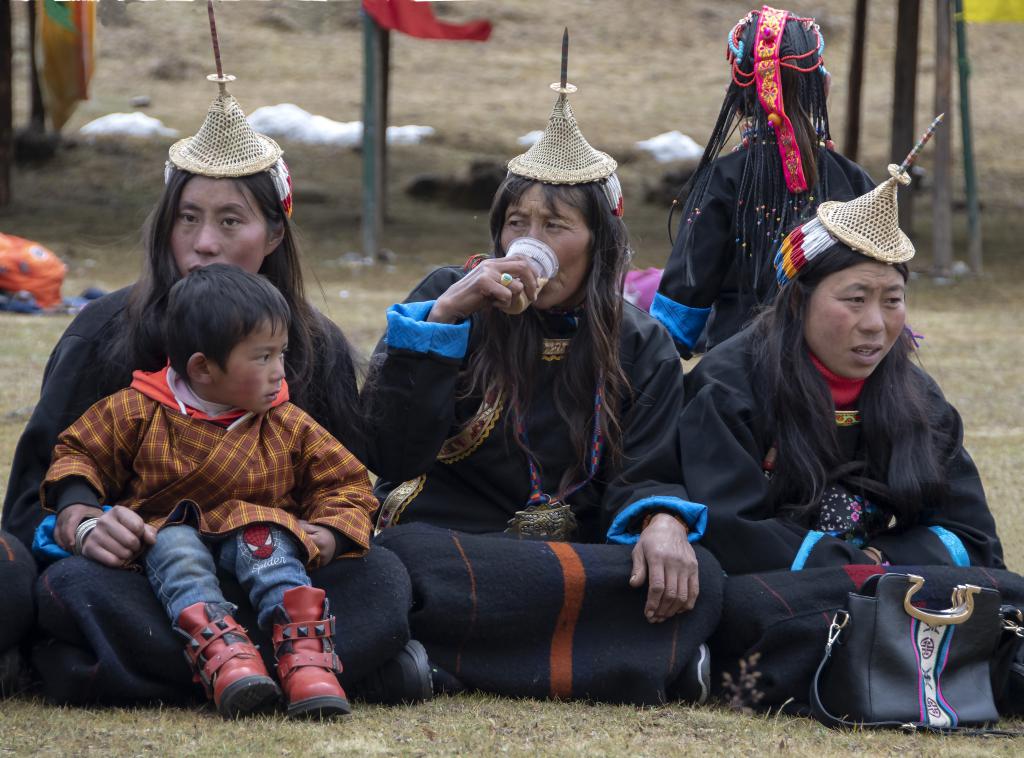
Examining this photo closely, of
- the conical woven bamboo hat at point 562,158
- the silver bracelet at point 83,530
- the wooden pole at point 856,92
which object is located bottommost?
the wooden pole at point 856,92

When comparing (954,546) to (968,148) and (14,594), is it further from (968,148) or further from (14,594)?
(968,148)

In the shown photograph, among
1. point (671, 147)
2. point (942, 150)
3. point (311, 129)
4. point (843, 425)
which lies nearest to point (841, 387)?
point (843, 425)

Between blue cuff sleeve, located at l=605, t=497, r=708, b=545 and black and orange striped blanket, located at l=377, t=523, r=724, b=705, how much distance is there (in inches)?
4.2

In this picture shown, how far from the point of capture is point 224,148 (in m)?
3.75

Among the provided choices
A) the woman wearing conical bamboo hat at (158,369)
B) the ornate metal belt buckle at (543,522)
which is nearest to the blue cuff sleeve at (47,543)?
the woman wearing conical bamboo hat at (158,369)

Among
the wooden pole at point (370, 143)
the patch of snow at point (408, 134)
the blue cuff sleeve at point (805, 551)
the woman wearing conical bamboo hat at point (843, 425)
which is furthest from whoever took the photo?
the patch of snow at point (408, 134)

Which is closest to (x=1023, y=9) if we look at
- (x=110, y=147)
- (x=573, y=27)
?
(x=110, y=147)

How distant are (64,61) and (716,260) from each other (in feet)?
32.3

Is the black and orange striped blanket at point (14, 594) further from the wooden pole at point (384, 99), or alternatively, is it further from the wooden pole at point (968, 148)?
the wooden pole at point (384, 99)

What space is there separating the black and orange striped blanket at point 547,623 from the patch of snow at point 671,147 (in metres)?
15.5

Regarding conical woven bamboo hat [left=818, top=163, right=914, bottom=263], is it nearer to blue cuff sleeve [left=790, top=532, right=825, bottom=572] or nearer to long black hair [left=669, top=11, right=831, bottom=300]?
blue cuff sleeve [left=790, top=532, right=825, bottom=572]

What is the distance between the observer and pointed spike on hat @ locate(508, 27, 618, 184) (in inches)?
153

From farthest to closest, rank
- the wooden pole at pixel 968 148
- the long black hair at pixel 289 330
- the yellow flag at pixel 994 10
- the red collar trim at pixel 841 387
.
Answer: the wooden pole at pixel 968 148
the yellow flag at pixel 994 10
the red collar trim at pixel 841 387
the long black hair at pixel 289 330

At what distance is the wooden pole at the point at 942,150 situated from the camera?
39.0 ft
